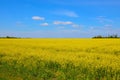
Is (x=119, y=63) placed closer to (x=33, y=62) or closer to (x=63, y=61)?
(x=63, y=61)

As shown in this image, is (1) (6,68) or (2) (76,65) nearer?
(2) (76,65)

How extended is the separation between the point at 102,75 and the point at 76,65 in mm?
1884

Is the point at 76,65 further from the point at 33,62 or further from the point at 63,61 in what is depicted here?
the point at 33,62

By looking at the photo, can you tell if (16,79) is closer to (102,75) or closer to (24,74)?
(24,74)

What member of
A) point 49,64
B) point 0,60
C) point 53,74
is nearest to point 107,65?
point 53,74

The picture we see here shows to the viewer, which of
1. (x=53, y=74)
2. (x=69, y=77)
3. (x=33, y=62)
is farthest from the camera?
(x=33, y=62)

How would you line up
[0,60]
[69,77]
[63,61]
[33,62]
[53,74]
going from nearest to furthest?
[69,77] → [53,74] → [63,61] → [33,62] → [0,60]

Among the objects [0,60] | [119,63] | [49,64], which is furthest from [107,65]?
[0,60]

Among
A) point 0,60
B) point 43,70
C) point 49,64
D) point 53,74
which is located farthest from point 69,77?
point 0,60

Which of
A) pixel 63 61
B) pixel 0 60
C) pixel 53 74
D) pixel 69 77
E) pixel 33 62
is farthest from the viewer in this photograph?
pixel 0 60

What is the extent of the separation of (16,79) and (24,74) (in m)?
0.99

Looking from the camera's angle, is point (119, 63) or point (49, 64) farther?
point (49, 64)

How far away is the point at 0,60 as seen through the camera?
1800cm

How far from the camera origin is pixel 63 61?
1506 centimetres
